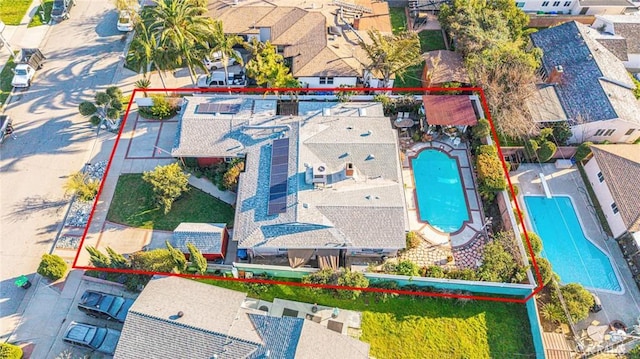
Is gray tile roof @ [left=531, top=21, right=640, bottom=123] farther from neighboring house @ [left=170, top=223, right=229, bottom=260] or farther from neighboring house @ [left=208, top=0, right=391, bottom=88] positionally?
neighboring house @ [left=170, top=223, right=229, bottom=260]

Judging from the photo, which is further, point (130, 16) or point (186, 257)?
point (130, 16)

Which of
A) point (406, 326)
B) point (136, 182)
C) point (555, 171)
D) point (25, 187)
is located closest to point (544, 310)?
point (406, 326)

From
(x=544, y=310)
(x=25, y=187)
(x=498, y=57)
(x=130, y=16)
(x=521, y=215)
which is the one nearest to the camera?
(x=544, y=310)

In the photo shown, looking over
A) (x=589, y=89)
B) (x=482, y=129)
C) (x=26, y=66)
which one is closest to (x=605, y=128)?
(x=589, y=89)

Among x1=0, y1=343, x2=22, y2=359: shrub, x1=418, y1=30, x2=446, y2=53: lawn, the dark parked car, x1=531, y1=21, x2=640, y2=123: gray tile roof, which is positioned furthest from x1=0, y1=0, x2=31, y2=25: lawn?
x1=531, y1=21, x2=640, y2=123: gray tile roof

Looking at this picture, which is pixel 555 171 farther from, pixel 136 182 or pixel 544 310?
pixel 136 182

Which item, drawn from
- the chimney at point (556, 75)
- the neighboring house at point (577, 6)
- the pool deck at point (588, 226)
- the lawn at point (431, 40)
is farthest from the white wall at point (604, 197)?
the neighboring house at point (577, 6)

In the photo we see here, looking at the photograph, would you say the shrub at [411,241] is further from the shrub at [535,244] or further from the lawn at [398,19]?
the lawn at [398,19]
